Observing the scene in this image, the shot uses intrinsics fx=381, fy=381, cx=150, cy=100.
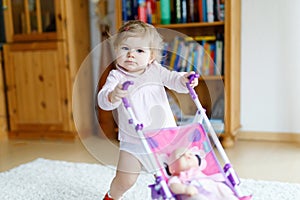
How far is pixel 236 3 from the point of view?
2381mm

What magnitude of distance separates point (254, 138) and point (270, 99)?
29 centimetres

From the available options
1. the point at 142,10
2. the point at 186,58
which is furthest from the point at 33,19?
the point at 186,58

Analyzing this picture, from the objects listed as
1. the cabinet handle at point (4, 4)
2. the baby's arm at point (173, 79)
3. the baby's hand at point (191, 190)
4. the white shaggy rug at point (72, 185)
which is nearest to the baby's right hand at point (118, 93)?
the baby's arm at point (173, 79)

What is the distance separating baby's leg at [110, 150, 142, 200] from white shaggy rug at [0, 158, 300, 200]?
9.4 inches

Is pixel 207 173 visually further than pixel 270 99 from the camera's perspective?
No

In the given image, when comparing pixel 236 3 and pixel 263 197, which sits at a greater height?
pixel 236 3

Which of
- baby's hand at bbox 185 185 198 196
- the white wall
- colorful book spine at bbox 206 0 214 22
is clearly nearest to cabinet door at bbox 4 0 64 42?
colorful book spine at bbox 206 0 214 22

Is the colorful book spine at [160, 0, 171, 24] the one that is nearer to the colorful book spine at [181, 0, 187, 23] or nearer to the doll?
the colorful book spine at [181, 0, 187, 23]

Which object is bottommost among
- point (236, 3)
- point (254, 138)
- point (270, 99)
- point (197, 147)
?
point (254, 138)

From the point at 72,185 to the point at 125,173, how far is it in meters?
0.56

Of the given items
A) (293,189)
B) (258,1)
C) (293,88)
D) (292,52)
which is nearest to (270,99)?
(293,88)

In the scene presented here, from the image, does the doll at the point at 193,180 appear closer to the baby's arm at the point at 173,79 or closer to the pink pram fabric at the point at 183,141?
the pink pram fabric at the point at 183,141

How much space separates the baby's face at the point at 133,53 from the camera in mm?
1193

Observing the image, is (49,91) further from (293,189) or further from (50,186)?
(293,189)
